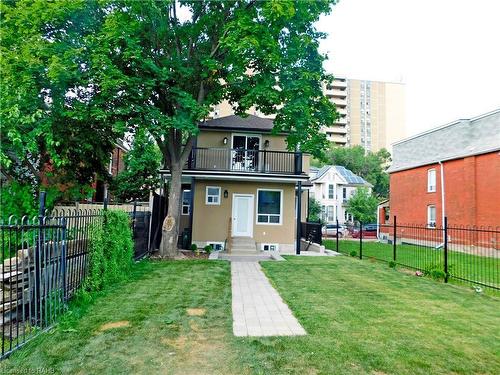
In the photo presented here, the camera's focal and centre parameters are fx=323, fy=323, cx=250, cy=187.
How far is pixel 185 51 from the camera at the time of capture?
11.7 metres

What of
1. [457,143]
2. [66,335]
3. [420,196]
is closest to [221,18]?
[66,335]

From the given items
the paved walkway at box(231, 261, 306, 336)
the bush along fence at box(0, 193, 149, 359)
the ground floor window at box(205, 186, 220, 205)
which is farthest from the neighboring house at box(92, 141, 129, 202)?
→ the paved walkway at box(231, 261, 306, 336)

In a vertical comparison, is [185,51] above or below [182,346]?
above

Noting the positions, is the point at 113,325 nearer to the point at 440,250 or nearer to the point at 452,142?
the point at 440,250

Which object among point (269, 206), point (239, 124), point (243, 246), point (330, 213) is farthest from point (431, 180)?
point (330, 213)

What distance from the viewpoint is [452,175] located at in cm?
2006

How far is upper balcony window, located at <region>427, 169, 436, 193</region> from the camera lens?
21.7 metres

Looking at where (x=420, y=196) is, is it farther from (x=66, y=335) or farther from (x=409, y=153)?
(x=66, y=335)

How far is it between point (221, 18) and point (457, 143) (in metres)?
17.0

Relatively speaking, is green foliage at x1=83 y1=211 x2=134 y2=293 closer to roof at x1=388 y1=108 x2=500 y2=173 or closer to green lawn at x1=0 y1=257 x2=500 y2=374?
green lawn at x1=0 y1=257 x2=500 y2=374

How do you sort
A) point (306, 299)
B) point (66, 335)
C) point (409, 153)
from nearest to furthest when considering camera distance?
point (66, 335), point (306, 299), point (409, 153)

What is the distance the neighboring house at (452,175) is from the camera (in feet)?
58.0

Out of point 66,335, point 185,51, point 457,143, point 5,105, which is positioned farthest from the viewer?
point 457,143

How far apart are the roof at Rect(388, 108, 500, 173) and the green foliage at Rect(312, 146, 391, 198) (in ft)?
94.4
